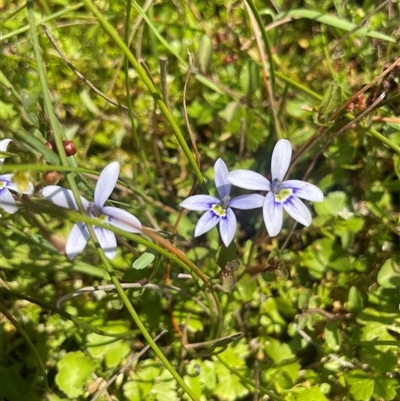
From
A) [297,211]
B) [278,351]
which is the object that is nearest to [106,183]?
[297,211]

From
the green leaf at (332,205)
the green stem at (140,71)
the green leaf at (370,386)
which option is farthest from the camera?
the green leaf at (332,205)

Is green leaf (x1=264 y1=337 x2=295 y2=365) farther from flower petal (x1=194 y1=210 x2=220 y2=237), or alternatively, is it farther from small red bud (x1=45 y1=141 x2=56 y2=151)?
small red bud (x1=45 y1=141 x2=56 y2=151)

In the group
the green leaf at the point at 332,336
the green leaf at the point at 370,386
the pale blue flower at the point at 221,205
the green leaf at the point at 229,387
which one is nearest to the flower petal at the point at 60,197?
the pale blue flower at the point at 221,205

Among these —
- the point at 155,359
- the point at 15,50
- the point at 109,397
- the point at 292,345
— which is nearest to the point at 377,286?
the point at 292,345

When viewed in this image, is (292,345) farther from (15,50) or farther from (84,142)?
(15,50)

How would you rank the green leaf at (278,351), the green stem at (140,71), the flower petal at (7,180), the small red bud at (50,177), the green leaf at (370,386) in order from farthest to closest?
the green leaf at (278,351), the green leaf at (370,386), the flower petal at (7,180), the small red bud at (50,177), the green stem at (140,71)

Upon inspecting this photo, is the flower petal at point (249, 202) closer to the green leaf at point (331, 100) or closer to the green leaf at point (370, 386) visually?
the green leaf at point (331, 100)

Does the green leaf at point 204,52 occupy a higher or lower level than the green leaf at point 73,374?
higher

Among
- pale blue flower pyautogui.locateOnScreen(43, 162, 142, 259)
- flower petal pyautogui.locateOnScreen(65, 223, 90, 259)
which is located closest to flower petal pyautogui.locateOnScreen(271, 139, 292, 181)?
pale blue flower pyautogui.locateOnScreen(43, 162, 142, 259)
